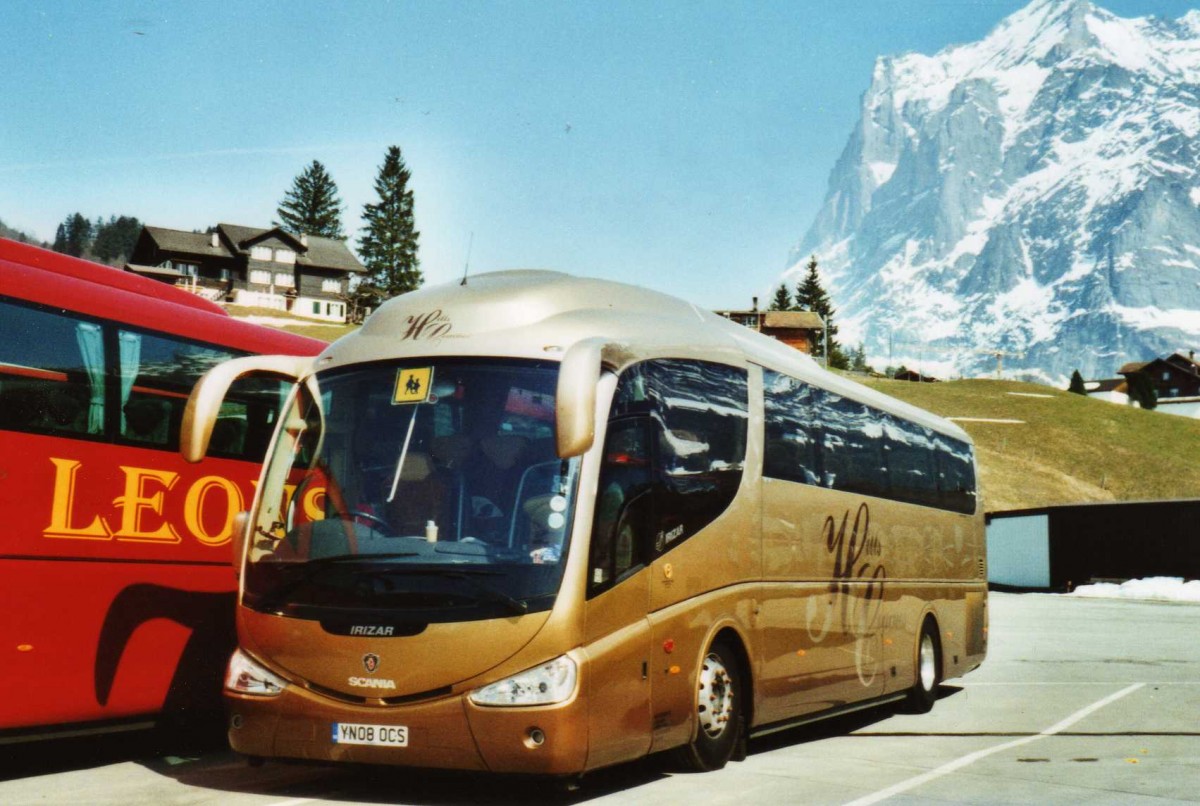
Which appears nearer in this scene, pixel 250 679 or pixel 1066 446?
pixel 250 679

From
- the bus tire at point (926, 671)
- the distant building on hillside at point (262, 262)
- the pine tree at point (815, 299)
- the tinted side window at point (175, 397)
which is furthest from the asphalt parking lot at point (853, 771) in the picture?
the pine tree at point (815, 299)

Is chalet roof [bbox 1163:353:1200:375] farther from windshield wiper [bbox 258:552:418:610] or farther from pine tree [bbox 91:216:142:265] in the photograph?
windshield wiper [bbox 258:552:418:610]

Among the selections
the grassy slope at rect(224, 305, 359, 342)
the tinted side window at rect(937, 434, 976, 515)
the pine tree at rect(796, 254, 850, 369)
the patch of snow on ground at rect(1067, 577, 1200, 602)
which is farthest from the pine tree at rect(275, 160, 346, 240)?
the tinted side window at rect(937, 434, 976, 515)

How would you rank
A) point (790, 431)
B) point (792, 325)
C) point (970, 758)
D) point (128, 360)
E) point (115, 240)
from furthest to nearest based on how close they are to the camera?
point (115, 240) < point (792, 325) < point (790, 431) < point (970, 758) < point (128, 360)

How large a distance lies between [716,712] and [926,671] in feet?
20.3

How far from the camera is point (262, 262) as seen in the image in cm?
11912

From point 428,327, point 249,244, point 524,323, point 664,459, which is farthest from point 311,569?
point 249,244

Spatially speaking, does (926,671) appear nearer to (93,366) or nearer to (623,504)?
(623,504)

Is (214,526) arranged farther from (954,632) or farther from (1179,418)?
(1179,418)

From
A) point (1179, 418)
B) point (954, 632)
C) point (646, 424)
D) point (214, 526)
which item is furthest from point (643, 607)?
point (1179, 418)

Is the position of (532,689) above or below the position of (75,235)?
below

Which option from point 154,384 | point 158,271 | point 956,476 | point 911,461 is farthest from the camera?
point 158,271

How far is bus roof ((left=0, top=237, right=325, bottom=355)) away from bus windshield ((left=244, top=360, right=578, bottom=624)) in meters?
2.01

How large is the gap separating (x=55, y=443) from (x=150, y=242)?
117 meters
